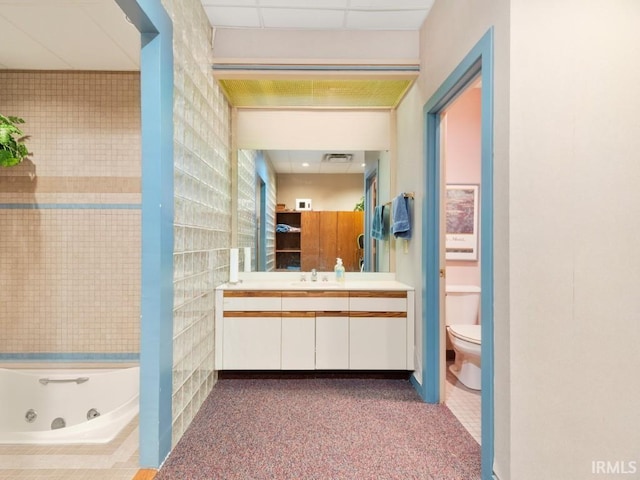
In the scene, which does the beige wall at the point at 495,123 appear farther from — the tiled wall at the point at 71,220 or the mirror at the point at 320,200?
the tiled wall at the point at 71,220

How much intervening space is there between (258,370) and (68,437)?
3.88 feet

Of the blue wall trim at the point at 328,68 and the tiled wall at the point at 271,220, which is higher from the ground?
the blue wall trim at the point at 328,68

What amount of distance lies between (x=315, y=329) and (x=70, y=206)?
2056 mm

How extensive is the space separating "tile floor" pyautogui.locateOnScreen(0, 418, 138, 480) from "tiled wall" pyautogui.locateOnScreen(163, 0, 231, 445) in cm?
24

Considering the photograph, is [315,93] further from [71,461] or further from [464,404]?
[71,461]

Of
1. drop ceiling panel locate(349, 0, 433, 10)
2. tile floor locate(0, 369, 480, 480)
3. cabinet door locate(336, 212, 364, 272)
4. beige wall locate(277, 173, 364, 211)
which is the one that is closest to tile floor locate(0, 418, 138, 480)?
tile floor locate(0, 369, 480, 480)

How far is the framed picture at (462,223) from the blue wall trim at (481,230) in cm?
105

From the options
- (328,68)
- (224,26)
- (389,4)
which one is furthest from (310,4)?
(224,26)

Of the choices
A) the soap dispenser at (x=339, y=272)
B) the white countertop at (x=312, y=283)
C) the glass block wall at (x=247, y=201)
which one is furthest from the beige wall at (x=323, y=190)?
the white countertop at (x=312, y=283)

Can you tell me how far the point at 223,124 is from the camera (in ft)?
8.56

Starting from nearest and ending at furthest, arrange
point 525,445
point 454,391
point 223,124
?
1. point 525,445
2. point 454,391
3. point 223,124

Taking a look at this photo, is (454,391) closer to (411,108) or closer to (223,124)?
(411,108)

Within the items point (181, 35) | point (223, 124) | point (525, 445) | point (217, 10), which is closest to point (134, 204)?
point (223, 124)

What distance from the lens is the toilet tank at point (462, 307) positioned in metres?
2.94
